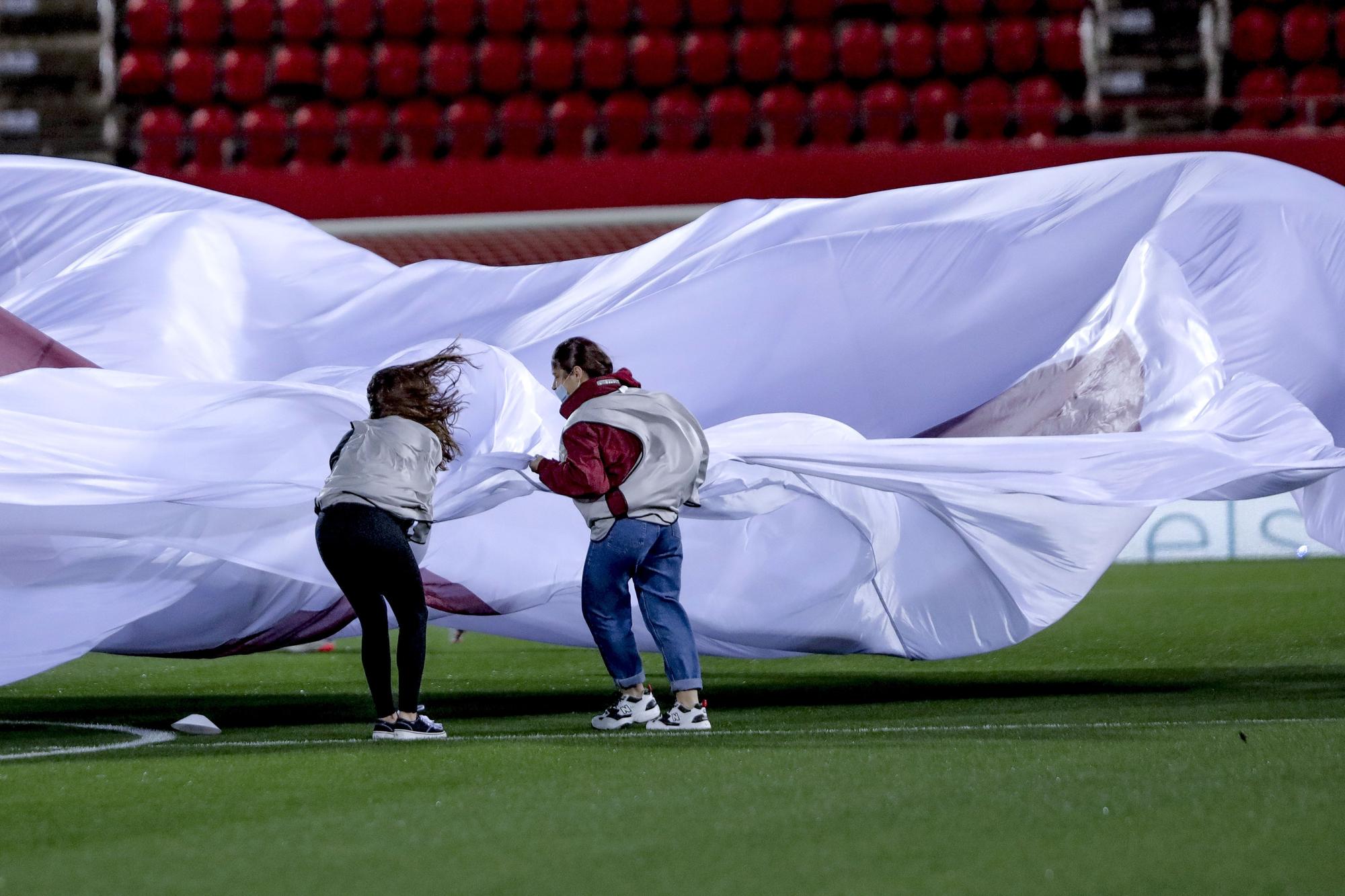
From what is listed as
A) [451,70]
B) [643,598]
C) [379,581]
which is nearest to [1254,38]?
[451,70]

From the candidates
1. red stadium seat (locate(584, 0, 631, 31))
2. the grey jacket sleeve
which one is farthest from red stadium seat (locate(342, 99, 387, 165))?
the grey jacket sleeve

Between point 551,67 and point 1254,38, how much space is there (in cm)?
620

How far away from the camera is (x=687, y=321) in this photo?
7234mm

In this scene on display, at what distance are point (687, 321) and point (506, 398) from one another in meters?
1.06

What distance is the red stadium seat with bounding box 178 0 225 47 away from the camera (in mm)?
16906

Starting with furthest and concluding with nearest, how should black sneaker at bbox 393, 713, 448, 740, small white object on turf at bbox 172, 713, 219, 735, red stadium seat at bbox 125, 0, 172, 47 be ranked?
red stadium seat at bbox 125, 0, 172, 47 → small white object on turf at bbox 172, 713, 219, 735 → black sneaker at bbox 393, 713, 448, 740

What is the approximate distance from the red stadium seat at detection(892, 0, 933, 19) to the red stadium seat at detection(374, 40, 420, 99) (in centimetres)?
443

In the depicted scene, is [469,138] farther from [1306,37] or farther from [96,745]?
[96,745]

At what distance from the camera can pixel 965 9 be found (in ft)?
53.0

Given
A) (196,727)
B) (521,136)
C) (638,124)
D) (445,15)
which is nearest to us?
(196,727)

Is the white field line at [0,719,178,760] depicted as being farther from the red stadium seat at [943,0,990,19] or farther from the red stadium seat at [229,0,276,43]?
the red stadium seat at [943,0,990,19]

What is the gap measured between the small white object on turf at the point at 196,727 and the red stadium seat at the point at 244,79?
440 inches

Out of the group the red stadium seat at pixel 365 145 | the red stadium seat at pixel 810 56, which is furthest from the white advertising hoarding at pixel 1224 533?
the red stadium seat at pixel 365 145

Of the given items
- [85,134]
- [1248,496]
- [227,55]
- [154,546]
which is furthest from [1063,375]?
[227,55]
